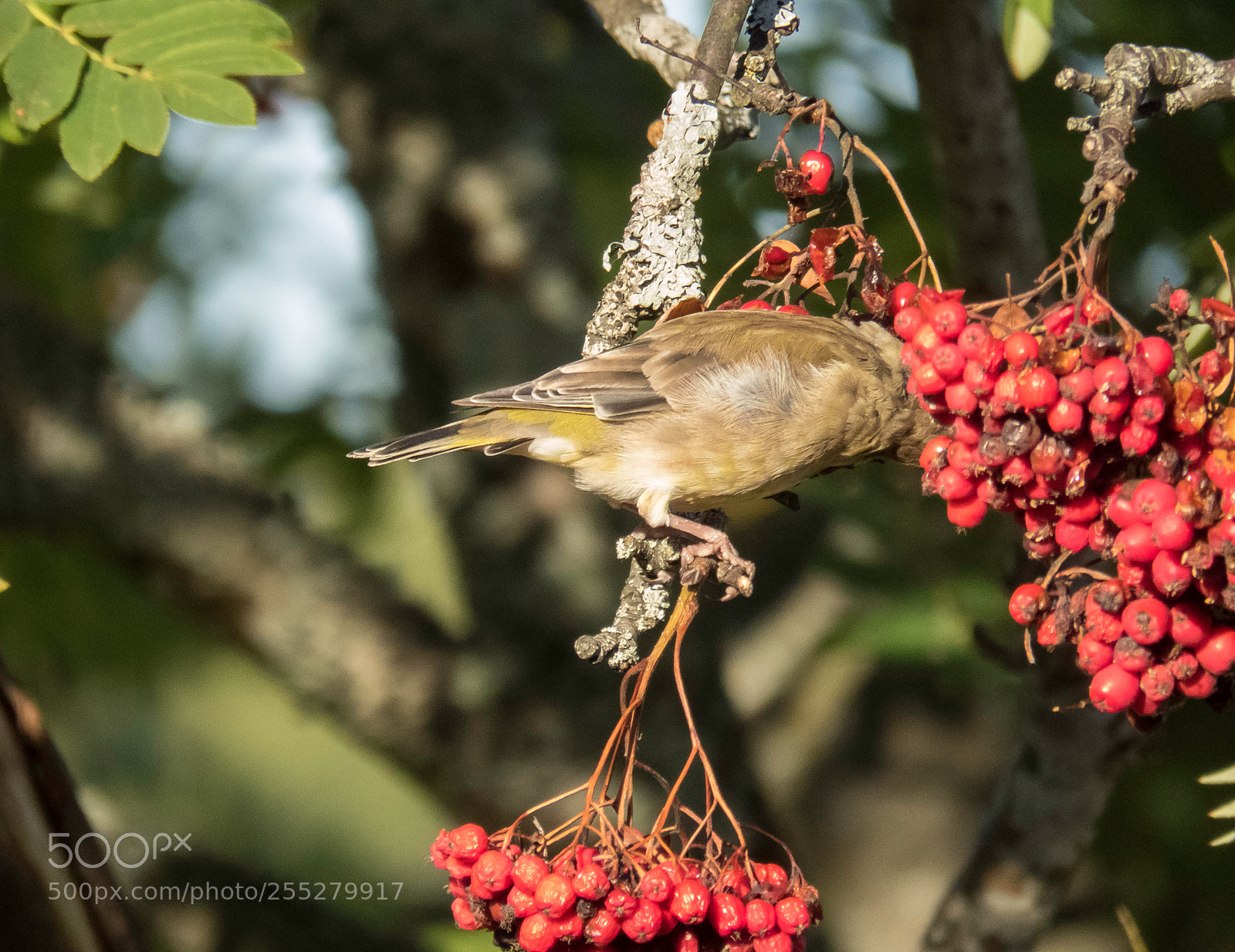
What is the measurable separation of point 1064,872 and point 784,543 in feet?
12.2

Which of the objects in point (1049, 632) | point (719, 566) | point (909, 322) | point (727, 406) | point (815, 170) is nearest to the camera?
point (1049, 632)

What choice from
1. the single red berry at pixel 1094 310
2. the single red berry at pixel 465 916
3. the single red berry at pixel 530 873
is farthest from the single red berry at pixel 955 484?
the single red berry at pixel 465 916

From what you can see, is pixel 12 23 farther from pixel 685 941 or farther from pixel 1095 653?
pixel 1095 653

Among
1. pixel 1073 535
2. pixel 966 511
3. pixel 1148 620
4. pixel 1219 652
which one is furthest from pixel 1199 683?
pixel 966 511

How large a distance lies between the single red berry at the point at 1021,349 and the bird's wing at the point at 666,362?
135cm

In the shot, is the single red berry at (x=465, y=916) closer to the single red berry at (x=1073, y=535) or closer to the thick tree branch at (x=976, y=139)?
the single red berry at (x=1073, y=535)

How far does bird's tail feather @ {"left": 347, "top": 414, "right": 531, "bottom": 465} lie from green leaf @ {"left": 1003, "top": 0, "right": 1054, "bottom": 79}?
201cm

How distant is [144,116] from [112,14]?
0.31 metres

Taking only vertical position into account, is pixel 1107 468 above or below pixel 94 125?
below

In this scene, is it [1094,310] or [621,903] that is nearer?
[1094,310]

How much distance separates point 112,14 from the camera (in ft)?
9.49

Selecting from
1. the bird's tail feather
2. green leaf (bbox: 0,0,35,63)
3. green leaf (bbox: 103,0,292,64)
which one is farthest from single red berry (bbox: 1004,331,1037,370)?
green leaf (bbox: 0,0,35,63)

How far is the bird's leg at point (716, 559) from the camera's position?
2973mm

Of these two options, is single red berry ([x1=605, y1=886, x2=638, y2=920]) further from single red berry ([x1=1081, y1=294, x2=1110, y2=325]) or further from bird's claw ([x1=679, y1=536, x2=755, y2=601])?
single red berry ([x1=1081, y1=294, x2=1110, y2=325])
